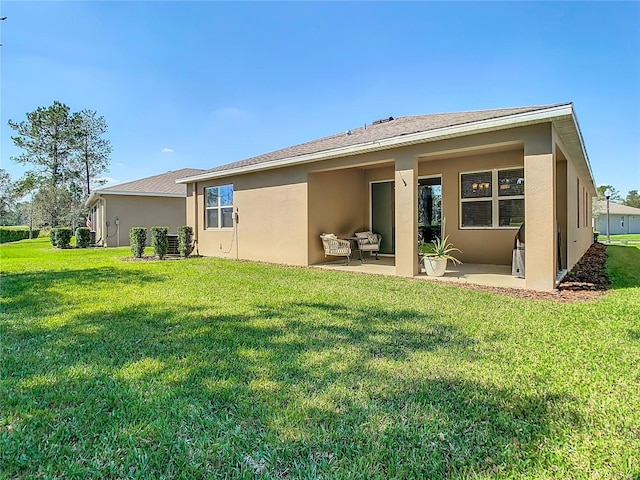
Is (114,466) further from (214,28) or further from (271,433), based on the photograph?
(214,28)

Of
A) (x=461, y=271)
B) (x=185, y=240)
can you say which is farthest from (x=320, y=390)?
(x=185, y=240)

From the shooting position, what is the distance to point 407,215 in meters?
7.87

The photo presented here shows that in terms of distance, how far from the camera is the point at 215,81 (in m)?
14.0

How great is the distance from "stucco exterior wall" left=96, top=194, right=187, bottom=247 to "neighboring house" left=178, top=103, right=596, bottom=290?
22.3 feet

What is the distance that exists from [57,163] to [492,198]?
3468cm

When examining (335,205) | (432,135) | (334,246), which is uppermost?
(432,135)

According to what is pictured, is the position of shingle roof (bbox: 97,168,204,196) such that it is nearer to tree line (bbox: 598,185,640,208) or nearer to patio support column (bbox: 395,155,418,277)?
patio support column (bbox: 395,155,418,277)

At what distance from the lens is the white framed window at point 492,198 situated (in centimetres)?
945

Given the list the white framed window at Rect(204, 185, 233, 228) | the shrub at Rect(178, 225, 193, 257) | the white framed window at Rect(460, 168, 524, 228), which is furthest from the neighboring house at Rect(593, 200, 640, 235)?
the shrub at Rect(178, 225, 193, 257)

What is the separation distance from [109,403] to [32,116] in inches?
1427

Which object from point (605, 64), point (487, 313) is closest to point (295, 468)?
point (487, 313)

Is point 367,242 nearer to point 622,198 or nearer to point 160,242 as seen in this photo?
point 160,242

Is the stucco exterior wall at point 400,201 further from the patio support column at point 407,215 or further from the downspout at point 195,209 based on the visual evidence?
the downspout at point 195,209

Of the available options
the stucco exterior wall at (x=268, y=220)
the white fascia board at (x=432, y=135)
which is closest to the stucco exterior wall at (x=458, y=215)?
the white fascia board at (x=432, y=135)
